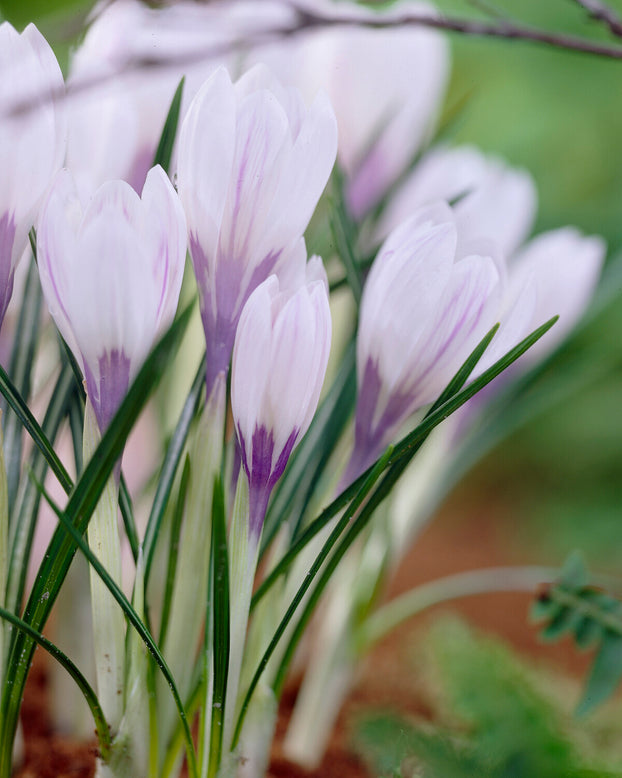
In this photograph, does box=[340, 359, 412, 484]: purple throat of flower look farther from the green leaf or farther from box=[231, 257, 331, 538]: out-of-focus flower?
the green leaf

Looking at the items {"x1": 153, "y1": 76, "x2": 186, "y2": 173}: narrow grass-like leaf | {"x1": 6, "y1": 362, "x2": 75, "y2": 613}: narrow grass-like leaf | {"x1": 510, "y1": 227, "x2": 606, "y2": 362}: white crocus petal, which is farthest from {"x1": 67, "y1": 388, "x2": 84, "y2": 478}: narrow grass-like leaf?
{"x1": 510, "y1": 227, "x2": 606, "y2": 362}: white crocus petal

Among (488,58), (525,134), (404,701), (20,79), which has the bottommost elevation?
(404,701)

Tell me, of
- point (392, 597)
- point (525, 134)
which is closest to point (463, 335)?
point (392, 597)

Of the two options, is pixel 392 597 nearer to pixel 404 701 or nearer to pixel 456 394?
pixel 404 701

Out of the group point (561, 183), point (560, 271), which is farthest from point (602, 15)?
point (561, 183)

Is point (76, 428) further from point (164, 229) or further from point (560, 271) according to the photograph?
point (560, 271)
